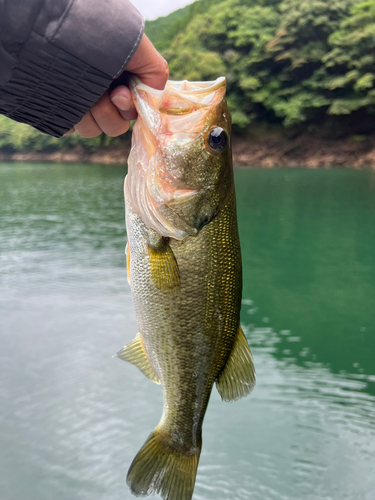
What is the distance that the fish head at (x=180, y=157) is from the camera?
1.45 m

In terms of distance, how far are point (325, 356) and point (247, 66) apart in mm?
34622

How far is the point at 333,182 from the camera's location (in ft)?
65.2

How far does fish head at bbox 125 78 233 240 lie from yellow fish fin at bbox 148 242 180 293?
0.06 metres

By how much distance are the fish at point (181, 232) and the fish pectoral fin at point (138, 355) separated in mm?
137

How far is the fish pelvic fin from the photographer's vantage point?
1537 millimetres

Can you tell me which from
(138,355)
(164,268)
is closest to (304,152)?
(138,355)

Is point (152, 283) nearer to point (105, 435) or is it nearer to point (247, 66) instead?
point (105, 435)

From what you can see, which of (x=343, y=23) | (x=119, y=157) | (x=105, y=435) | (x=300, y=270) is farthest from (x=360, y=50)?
(x=105, y=435)

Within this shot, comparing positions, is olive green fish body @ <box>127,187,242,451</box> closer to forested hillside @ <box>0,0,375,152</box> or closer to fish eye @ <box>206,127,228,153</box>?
fish eye @ <box>206,127,228,153</box>

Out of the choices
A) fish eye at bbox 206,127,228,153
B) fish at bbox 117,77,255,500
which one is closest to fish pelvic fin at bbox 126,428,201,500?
fish at bbox 117,77,255,500

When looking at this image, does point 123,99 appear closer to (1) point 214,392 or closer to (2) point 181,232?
(2) point 181,232

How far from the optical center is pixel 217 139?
4.86 feet

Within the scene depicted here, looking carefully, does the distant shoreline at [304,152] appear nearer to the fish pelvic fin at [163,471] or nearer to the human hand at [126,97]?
the human hand at [126,97]

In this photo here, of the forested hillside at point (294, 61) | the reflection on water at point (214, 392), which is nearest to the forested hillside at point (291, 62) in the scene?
the forested hillside at point (294, 61)
